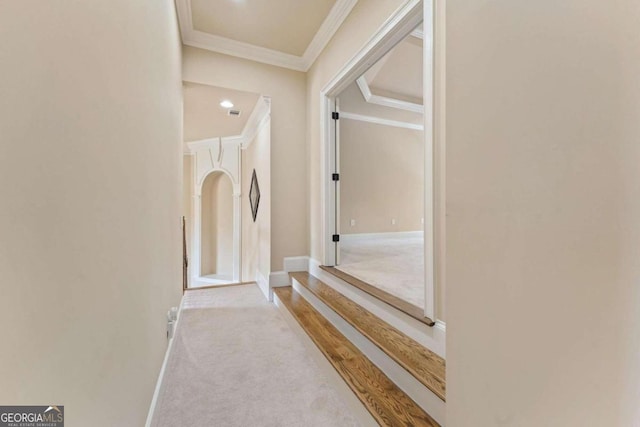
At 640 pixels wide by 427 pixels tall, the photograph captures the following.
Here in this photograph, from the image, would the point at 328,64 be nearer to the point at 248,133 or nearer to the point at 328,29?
the point at 328,29

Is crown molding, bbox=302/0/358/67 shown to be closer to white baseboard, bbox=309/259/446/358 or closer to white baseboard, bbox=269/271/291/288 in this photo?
white baseboard, bbox=309/259/446/358

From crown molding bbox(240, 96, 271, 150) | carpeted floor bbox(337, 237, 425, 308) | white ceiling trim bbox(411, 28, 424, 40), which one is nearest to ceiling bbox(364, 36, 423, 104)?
white ceiling trim bbox(411, 28, 424, 40)

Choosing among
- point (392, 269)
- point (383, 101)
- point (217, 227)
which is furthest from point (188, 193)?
point (392, 269)

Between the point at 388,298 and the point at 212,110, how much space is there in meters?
3.49

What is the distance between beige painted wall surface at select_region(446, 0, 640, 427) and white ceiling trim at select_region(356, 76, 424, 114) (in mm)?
4038

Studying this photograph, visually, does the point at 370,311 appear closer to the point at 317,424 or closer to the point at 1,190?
the point at 317,424

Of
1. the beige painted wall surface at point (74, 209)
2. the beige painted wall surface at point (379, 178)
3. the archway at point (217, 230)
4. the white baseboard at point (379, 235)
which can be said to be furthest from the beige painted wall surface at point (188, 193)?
the beige painted wall surface at point (74, 209)

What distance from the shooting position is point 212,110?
3701 mm

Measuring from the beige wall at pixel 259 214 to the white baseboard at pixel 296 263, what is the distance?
216mm

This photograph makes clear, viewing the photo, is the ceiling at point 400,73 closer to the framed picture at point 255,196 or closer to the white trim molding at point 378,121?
the white trim molding at point 378,121

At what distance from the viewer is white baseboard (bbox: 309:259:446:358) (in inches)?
55.2

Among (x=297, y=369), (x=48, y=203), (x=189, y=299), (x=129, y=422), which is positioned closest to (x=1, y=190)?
(x=48, y=203)

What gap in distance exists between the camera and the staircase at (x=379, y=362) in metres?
1.21

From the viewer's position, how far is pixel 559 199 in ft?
1.81
